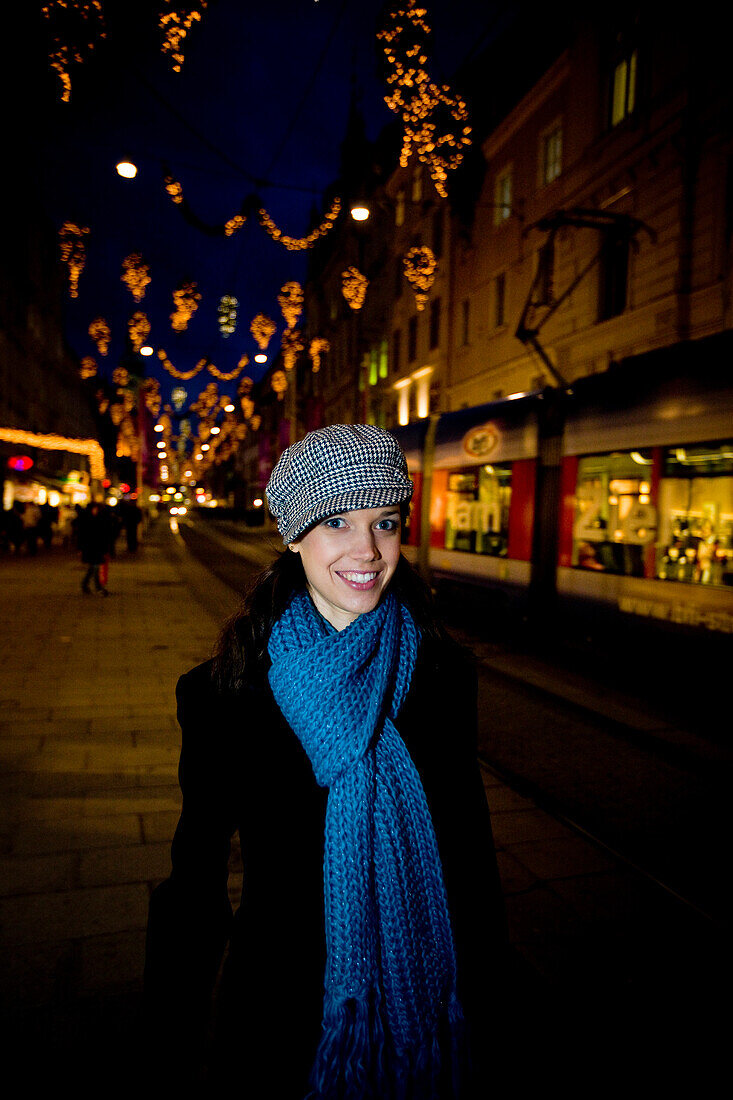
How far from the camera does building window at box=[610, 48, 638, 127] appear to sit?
14344mm

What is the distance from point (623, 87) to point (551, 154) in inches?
116

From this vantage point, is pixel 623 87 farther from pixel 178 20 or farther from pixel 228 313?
pixel 178 20

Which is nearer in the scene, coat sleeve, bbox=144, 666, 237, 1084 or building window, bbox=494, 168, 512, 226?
coat sleeve, bbox=144, 666, 237, 1084

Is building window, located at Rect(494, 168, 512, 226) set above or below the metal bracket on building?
above

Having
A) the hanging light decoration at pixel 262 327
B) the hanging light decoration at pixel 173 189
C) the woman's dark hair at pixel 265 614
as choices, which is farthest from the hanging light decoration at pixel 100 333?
the woman's dark hair at pixel 265 614

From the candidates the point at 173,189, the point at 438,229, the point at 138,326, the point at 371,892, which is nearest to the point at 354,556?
the point at 371,892

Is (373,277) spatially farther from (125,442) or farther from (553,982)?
(553,982)

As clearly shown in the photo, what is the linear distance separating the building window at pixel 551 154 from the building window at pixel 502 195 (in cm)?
157

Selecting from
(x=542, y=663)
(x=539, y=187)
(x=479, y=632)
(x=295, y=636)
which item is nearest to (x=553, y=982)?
(x=295, y=636)

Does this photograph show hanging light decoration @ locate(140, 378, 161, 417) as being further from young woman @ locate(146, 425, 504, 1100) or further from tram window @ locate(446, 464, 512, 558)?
young woman @ locate(146, 425, 504, 1100)

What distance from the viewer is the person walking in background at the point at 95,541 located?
13.2m

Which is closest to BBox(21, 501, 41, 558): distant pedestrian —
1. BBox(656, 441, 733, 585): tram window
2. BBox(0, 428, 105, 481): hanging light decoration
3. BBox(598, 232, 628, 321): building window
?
BBox(0, 428, 105, 481): hanging light decoration

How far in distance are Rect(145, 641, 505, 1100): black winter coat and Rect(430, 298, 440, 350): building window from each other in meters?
24.2

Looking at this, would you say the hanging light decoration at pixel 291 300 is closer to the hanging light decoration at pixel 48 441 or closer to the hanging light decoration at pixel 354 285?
the hanging light decoration at pixel 354 285
